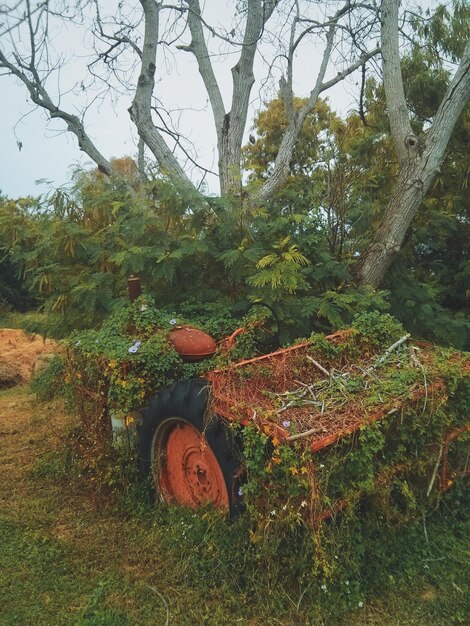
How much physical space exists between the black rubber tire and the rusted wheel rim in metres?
0.06

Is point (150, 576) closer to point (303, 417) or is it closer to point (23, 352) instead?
point (303, 417)

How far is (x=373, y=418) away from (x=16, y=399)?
5.27 metres

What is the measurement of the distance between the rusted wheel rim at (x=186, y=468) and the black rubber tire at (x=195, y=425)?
0.06m

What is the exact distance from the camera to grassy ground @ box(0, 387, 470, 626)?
230 cm

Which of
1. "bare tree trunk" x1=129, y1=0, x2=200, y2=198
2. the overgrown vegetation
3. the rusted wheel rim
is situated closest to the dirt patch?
"bare tree trunk" x1=129, y1=0, x2=200, y2=198

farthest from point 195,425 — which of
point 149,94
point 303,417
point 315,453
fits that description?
point 149,94

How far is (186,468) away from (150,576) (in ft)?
2.11

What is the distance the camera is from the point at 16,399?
6465 mm

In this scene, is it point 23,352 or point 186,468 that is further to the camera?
point 23,352

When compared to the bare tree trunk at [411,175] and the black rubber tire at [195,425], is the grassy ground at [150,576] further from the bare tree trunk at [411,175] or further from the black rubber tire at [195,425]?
the bare tree trunk at [411,175]

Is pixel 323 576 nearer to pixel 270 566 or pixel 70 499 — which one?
pixel 270 566

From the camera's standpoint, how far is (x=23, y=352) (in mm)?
8367

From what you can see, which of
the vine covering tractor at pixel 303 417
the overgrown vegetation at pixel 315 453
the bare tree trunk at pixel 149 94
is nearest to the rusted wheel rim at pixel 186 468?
the vine covering tractor at pixel 303 417

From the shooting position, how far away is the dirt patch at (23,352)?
301 inches
